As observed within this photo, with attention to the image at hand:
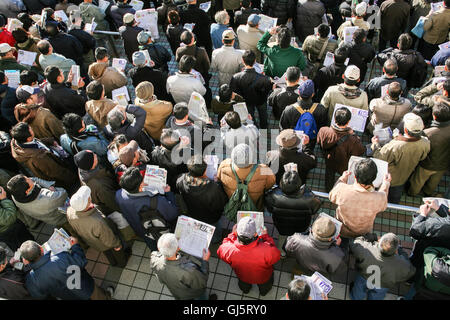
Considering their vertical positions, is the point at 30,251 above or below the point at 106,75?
below

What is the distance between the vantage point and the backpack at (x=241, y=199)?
502 cm

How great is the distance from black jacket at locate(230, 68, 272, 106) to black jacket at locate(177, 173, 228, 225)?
2260 mm

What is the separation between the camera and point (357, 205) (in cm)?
471

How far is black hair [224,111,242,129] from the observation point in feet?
18.2

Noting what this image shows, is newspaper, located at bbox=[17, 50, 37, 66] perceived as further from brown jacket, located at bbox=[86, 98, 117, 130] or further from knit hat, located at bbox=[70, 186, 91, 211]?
knit hat, located at bbox=[70, 186, 91, 211]

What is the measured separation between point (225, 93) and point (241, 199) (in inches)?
79.0

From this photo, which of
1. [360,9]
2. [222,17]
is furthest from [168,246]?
[360,9]

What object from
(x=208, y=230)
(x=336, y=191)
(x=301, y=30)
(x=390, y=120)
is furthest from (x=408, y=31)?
(x=208, y=230)

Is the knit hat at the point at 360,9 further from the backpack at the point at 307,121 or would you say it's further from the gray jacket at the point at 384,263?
the gray jacket at the point at 384,263

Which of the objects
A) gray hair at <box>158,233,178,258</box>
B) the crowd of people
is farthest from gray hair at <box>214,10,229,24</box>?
gray hair at <box>158,233,178,258</box>

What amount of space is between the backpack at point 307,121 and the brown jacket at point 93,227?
3264mm

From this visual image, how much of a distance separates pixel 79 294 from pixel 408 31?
955cm

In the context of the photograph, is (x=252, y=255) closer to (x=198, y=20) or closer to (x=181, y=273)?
(x=181, y=273)

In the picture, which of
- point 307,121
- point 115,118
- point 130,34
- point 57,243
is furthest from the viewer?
point 130,34
